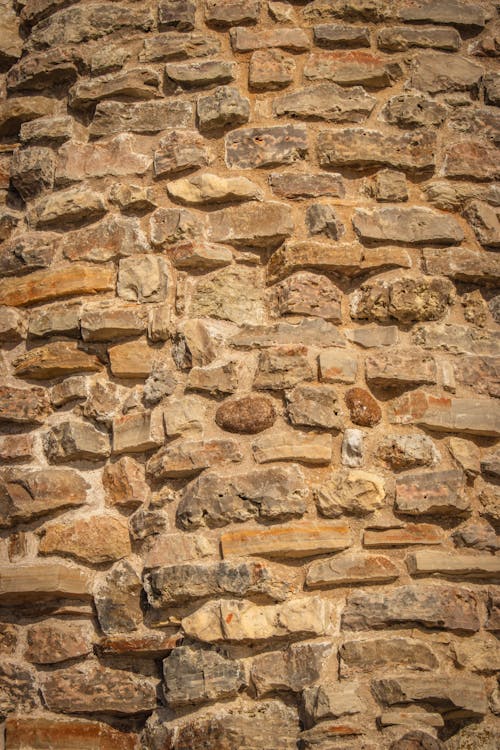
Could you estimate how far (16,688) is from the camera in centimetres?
242

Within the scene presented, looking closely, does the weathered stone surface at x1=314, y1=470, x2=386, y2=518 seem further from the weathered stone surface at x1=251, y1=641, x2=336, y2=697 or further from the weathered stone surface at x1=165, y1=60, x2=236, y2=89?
the weathered stone surface at x1=165, y1=60, x2=236, y2=89

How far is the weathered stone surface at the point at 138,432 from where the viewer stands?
2.46 metres

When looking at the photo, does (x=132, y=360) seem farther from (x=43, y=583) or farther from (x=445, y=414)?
(x=445, y=414)

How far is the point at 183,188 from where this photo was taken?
272cm

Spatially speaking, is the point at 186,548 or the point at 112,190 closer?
the point at 186,548

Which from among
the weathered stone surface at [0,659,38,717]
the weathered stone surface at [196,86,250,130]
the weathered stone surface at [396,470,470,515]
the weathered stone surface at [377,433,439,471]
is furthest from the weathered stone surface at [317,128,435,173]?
the weathered stone surface at [0,659,38,717]

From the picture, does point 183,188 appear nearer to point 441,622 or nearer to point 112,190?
point 112,190

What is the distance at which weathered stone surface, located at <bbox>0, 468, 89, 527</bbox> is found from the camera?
2529 mm

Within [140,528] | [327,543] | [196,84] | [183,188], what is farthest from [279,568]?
[196,84]

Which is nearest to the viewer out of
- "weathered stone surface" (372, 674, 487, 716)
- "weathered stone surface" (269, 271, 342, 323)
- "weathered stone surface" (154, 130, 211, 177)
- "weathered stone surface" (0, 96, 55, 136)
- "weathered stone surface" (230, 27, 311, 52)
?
"weathered stone surface" (372, 674, 487, 716)

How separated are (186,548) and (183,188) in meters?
1.13

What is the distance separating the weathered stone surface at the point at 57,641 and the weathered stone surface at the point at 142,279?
98 cm

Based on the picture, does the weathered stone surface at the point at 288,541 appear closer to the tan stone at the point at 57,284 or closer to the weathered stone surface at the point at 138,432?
the weathered stone surface at the point at 138,432

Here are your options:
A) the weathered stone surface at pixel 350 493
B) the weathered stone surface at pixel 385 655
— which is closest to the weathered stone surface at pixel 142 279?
the weathered stone surface at pixel 350 493
